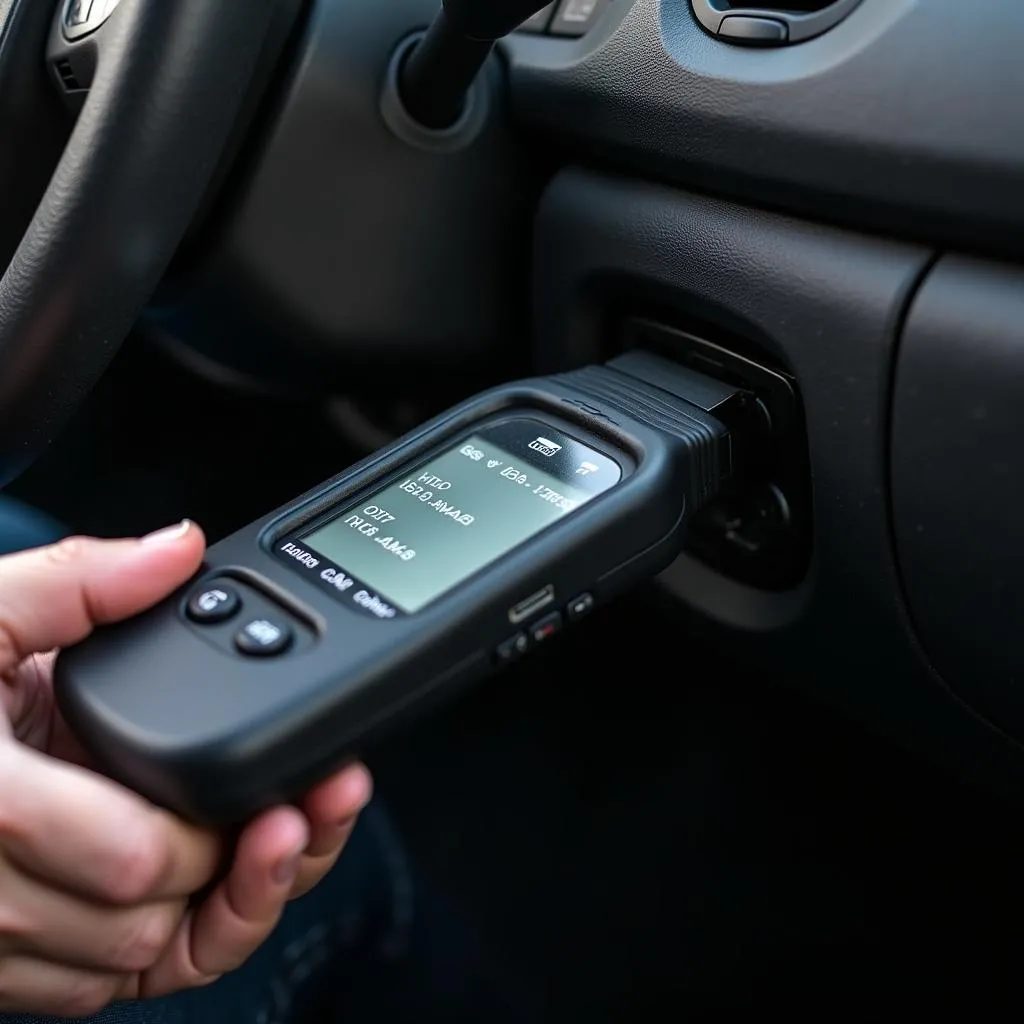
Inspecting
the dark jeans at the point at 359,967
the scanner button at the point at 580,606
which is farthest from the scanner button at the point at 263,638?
the dark jeans at the point at 359,967

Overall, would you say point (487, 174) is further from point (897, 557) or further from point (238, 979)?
point (238, 979)

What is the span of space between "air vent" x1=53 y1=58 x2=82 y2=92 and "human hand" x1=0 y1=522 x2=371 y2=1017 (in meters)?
0.33

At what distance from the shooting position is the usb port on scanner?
20.7 inches

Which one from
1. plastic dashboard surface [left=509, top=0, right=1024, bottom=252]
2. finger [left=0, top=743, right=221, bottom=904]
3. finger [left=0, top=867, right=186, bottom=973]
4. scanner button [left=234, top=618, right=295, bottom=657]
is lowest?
finger [left=0, top=867, right=186, bottom=973]

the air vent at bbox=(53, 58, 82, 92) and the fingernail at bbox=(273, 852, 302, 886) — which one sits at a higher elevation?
the air vent at bbox=(53, 58, 82, 92)

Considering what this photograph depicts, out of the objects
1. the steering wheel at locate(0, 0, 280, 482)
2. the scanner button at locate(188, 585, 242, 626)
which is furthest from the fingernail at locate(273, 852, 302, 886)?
the steering wheel at locate(0, 0, 280, 482)

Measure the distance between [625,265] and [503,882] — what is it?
0.54m

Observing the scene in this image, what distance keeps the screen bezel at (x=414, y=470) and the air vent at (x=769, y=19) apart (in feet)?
0.67

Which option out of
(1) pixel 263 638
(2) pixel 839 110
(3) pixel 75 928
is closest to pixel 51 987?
(3) pixel 75 928

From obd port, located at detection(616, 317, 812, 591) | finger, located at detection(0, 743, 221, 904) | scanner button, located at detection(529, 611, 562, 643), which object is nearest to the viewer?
finger, located at detection(0, 743, 221, 904)

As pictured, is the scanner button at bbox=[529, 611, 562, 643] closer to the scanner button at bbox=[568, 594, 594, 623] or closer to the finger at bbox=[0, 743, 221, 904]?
the scanner button at bbox=[568, 594, 594, 623]

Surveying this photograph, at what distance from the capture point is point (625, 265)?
735mm

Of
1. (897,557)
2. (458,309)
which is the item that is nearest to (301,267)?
(458,309)

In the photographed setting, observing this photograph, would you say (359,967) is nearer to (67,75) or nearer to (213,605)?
(213,605)
